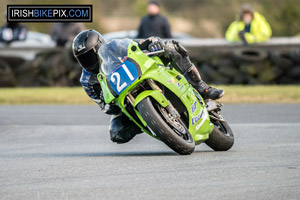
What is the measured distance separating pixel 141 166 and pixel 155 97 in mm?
644

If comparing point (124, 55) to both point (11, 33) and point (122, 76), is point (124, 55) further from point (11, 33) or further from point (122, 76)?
point (11, 33)

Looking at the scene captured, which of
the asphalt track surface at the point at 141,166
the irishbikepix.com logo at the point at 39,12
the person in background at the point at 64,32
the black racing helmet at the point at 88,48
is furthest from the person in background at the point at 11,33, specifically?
the black racing helmet at the point at 88,48

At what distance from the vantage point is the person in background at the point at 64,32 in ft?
60.7

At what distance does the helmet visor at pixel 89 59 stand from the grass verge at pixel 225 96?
835 cm

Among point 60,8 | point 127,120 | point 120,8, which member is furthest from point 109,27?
point 127,120

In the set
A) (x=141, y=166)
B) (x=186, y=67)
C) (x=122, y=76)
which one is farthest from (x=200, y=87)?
(x=141, y=166)

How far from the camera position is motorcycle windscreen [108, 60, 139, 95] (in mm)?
6605

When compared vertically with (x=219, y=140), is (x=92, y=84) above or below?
above

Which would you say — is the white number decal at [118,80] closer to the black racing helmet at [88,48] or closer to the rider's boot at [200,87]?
the black racing helmet at [88,48]

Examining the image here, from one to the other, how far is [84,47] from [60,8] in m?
4.35

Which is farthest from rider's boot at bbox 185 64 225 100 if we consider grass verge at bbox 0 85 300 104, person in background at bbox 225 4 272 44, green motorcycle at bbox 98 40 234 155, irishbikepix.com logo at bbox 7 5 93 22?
person in background at bbox 225 4 272 44

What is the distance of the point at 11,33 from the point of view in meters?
19.6

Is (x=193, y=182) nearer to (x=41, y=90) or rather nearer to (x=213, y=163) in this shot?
(x=213, y=163)

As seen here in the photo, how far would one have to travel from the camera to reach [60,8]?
36.7 feet
